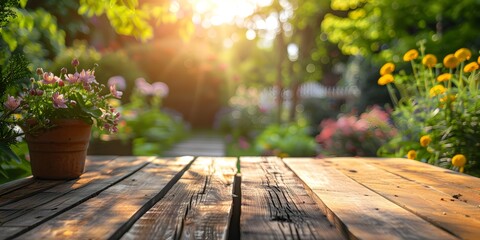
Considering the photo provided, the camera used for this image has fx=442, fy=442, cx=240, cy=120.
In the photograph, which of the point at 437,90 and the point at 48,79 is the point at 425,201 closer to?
the point at 48,79

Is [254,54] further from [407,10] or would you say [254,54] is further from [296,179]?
[296,179]

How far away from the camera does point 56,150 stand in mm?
2285

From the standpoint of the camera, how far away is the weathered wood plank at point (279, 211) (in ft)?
4.42

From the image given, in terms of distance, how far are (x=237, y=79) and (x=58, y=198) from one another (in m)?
12.1

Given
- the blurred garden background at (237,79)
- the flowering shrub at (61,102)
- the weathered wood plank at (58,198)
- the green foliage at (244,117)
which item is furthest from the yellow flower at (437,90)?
the green foliage at (244,117)

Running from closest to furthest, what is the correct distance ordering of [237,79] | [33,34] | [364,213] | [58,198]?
[364,213]
[58,198]
[33,34]
[237,79]

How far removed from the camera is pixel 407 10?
7.44 metres

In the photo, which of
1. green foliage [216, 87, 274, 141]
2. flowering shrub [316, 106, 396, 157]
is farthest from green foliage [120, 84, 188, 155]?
green foliage [216, 87, 274, 141]

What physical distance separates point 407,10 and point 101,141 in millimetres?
5400

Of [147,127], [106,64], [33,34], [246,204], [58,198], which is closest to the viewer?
[246,204]

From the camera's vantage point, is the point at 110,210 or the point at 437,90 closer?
the point at 110,210

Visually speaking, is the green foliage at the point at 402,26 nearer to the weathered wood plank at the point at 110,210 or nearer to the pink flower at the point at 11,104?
the weathered wood plank at the point at 110,210

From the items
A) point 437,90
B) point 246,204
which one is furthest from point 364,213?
point 437,90

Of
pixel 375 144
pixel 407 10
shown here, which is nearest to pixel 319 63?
pixel 407 10
